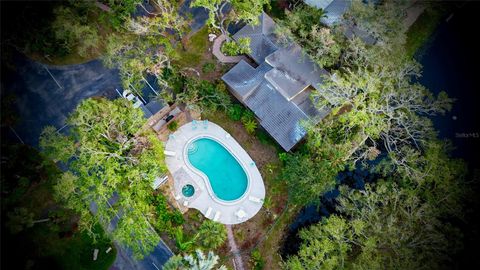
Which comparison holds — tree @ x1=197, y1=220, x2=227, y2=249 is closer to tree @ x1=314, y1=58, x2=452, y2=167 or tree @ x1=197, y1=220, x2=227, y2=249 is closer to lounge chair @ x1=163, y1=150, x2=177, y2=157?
lounge chair @ x1=163, y1=150, x2=177, y2=157

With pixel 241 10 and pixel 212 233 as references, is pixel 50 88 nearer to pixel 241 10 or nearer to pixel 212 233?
pixel 241 10

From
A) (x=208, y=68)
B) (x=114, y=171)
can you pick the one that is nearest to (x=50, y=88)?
(x=114, y=171)

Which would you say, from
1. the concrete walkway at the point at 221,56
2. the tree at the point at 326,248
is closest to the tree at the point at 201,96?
the concrete walkway at the point at 221,56

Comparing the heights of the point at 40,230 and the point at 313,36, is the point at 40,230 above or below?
above

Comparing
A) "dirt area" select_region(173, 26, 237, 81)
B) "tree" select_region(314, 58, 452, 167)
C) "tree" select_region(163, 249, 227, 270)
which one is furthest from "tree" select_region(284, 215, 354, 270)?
"dirt area" select_region(173, 26, 237, 81)

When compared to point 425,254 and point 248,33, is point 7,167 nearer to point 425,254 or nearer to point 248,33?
point 248,33

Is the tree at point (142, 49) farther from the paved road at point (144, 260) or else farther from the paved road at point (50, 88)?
the paved road at point (144, 260)
